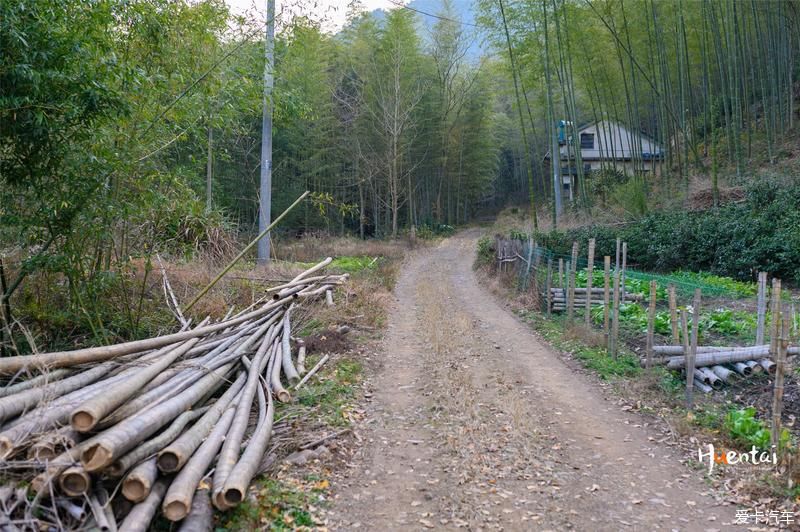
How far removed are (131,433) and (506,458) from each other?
2.55 metres

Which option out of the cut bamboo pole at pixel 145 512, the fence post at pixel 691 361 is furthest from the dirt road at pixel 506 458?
the cut bamboo pole at pixel 145 512

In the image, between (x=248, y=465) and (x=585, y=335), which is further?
(x=585, y=335)

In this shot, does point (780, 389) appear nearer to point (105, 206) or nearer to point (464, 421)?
point (464, 421)

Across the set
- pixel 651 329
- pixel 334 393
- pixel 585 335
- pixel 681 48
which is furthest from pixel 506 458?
pixel 681 48

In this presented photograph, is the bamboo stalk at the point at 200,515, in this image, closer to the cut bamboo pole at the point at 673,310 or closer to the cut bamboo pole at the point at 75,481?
the cut bamboo pole at the point at 75,481

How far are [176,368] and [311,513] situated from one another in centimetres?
187

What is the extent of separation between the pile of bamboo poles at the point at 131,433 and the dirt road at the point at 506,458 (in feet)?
2.60

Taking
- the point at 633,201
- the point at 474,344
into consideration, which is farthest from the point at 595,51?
the point at 474,344

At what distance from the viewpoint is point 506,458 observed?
4.59 metres

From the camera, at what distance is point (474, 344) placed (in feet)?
27.6

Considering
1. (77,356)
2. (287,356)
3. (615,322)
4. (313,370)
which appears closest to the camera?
(77,356)

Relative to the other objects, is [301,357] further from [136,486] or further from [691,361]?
[691,361]

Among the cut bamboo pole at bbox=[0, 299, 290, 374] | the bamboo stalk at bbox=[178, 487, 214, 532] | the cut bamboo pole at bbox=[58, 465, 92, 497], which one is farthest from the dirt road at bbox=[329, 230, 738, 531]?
the cut bamboo pole at bbox=[0, 299, 290, 374]

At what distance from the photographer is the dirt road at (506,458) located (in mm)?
3791
